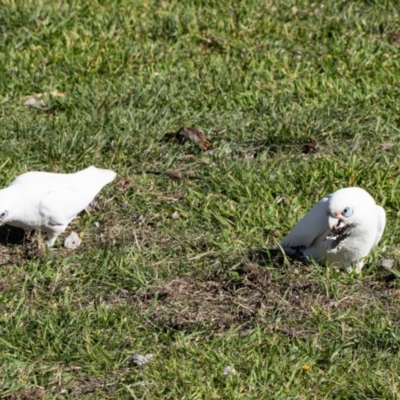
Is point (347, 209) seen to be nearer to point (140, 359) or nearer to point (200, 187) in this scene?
point (140, 359)

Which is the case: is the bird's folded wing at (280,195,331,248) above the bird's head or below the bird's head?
below

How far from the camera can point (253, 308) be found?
4.51 m

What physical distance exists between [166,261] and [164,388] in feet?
3.47

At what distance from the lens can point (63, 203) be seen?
16.4ft

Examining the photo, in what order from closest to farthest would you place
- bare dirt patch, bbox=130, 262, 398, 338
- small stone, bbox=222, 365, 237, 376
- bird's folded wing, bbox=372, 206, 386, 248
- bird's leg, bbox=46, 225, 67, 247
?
small stone, bbox=222, 365, 237, 376 < bare dirt patch, bbox=130, 262, 398, 338 < bird's folded wing, bbox=372, 206, 386, 248 < bird's leg, bbox=46, 225, 67, 247

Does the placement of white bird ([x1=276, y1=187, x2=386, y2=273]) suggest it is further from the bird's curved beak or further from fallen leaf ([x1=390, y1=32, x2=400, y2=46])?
fallen leaf ([x1=390, y1=32, x2=400, y2=46])

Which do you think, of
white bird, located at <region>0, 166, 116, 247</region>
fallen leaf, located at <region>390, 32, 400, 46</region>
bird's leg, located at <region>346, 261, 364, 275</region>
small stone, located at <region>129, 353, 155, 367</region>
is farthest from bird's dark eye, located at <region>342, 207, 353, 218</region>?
fallen leaf, located at <region>390, 32, 400, 46</region>

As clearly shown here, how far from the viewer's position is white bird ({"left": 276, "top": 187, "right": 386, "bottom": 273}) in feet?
14.6

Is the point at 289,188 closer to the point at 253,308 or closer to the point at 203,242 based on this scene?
the point at 203,242

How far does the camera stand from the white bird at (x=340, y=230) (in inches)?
175

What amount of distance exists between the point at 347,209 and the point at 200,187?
1.34 m

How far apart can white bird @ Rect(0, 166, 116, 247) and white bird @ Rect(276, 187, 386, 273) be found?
108 centimetres

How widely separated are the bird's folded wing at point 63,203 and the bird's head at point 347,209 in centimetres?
138

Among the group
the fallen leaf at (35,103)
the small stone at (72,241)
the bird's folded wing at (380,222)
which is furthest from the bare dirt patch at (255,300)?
the fallen leaf at (35,103)
